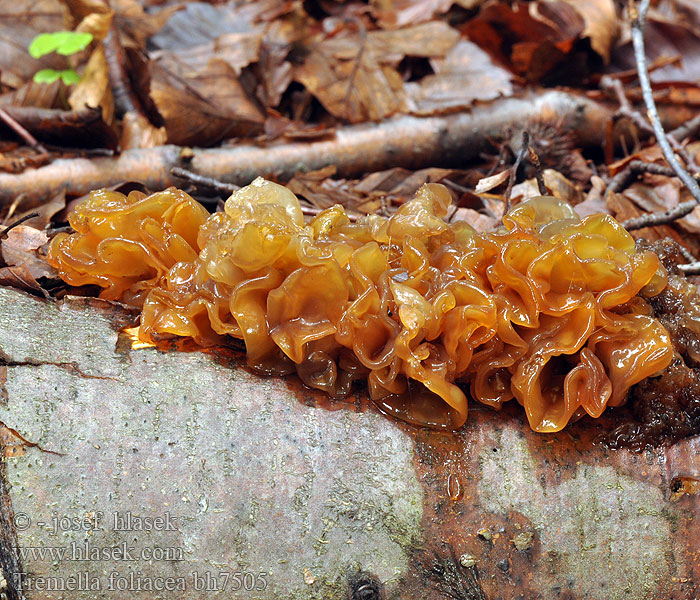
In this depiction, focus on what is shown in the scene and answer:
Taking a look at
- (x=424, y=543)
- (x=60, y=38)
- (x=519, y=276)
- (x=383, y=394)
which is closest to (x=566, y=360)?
(x=519, y=276)

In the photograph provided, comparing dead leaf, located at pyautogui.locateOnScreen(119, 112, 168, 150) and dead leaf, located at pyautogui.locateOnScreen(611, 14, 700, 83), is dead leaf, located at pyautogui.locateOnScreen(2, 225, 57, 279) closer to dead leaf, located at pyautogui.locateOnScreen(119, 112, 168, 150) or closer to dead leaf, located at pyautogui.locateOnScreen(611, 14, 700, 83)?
dead leaf, located at pyautogui.locateOnScreen(119, 112, 168, 150)

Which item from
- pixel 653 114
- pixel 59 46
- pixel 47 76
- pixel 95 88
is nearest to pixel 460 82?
pixel 653 114

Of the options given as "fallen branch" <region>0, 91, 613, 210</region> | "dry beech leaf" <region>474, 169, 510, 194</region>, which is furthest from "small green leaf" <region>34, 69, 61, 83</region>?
"dry beech leaf" <region>474, 169, 510, 194</region>

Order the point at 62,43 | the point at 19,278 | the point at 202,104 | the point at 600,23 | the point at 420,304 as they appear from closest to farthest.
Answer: the point at 420,304, the point at 19,278, the point at 202,104, the point at 62,43, the point at 600,23

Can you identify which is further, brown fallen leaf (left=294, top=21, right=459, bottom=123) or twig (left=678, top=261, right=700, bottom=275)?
brown fallen leaf (left=294, top=21, right=459, bottom=123)

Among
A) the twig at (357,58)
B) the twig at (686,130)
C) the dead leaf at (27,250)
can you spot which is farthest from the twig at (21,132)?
the twig at (686,130)

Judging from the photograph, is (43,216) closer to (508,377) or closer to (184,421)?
(184,421)

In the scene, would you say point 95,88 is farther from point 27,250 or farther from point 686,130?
point 686,130
